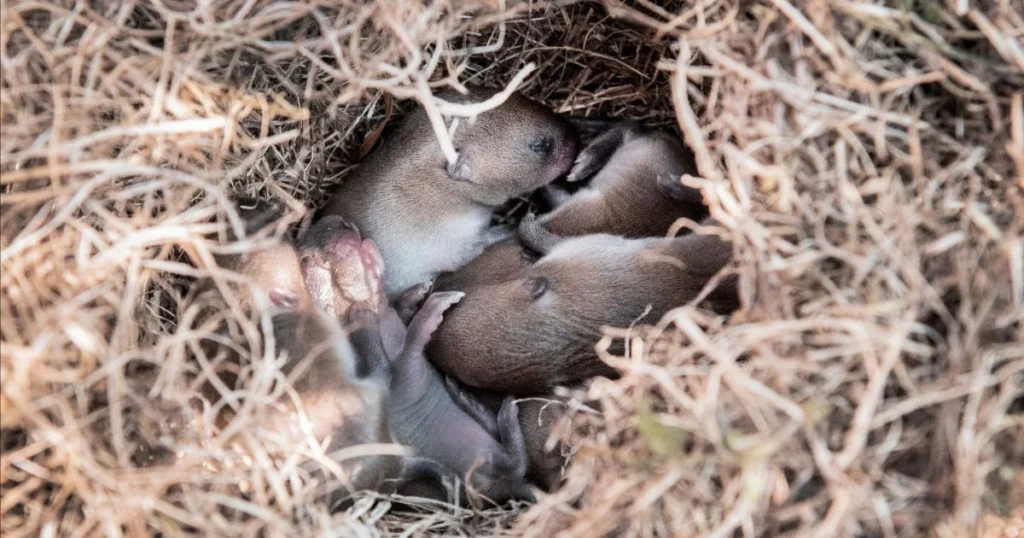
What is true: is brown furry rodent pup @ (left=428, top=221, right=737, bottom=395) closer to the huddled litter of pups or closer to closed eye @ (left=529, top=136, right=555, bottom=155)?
the huddled litter of pups

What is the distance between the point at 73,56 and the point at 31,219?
1.71 feet

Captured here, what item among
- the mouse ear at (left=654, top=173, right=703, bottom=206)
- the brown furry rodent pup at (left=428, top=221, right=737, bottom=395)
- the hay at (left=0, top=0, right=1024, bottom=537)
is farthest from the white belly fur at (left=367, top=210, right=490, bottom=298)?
the hay at (left=0, top=0, right=1024, bottom=537)

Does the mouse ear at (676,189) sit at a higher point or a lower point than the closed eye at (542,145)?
lower

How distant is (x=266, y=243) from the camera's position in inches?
96.7

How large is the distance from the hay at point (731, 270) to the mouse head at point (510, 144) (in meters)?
0.83

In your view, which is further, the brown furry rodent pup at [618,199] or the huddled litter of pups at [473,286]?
the brown furry rodent pup at [618,199]

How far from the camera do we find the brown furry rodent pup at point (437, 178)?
3.67 meters

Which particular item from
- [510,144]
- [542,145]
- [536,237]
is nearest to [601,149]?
[542,145]

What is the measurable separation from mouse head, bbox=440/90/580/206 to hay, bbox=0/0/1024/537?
83cm

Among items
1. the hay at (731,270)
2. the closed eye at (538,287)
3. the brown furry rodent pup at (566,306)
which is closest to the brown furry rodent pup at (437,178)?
the brown furry rodent pup at (566,306)

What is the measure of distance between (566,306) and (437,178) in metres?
0.90

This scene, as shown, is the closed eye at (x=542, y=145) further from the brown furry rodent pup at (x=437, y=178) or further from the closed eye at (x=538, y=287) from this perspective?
the closed eye at (x=538, y=287)

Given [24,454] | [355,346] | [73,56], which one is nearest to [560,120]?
[355,346]

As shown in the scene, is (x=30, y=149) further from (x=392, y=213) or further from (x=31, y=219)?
(x=392, y=213)
